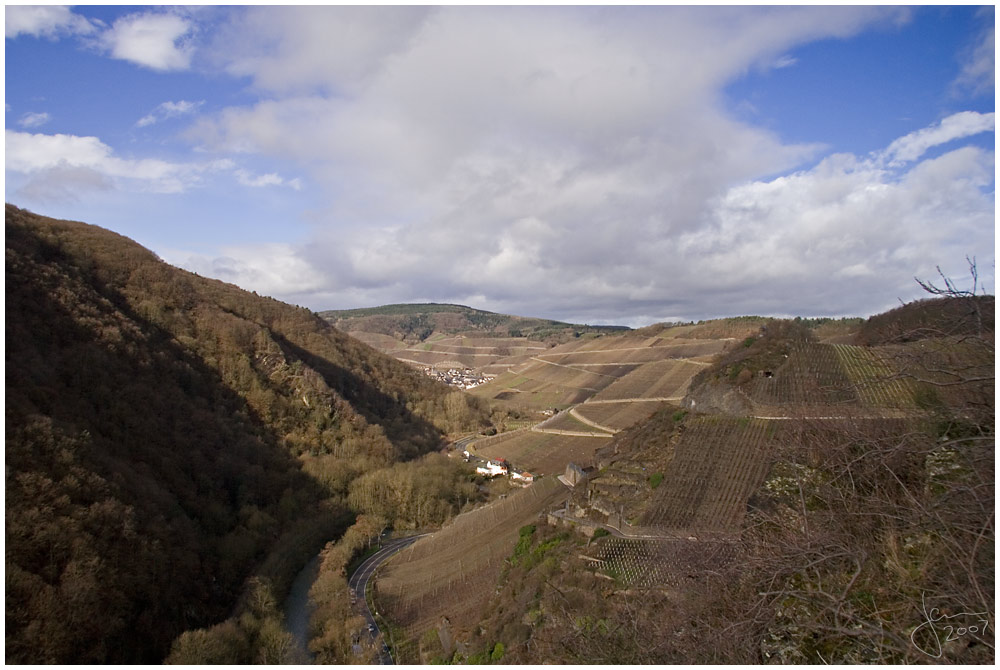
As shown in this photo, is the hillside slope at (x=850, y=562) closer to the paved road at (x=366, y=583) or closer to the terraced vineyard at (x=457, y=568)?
the terraced vineyard at (x=457, y=568)

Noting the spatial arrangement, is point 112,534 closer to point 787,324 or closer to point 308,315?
point 787,324

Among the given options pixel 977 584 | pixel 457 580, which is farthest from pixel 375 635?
pixel 977 584

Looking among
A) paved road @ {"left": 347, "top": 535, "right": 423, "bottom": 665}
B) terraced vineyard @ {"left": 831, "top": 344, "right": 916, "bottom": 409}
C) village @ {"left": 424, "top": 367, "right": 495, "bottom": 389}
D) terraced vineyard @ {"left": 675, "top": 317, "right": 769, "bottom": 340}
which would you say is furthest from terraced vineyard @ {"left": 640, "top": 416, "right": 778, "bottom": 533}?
village @ {"left": 424, "top": 367, "right": 495, "bottom": 389}

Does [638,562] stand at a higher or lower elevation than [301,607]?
higher

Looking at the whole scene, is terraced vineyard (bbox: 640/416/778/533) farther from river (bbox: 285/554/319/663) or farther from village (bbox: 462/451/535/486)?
village (bbox: 462/451/535/486)

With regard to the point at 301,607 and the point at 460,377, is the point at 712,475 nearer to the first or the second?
the point at 301,607

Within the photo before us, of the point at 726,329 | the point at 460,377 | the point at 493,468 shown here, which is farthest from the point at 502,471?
the point at 460,377
